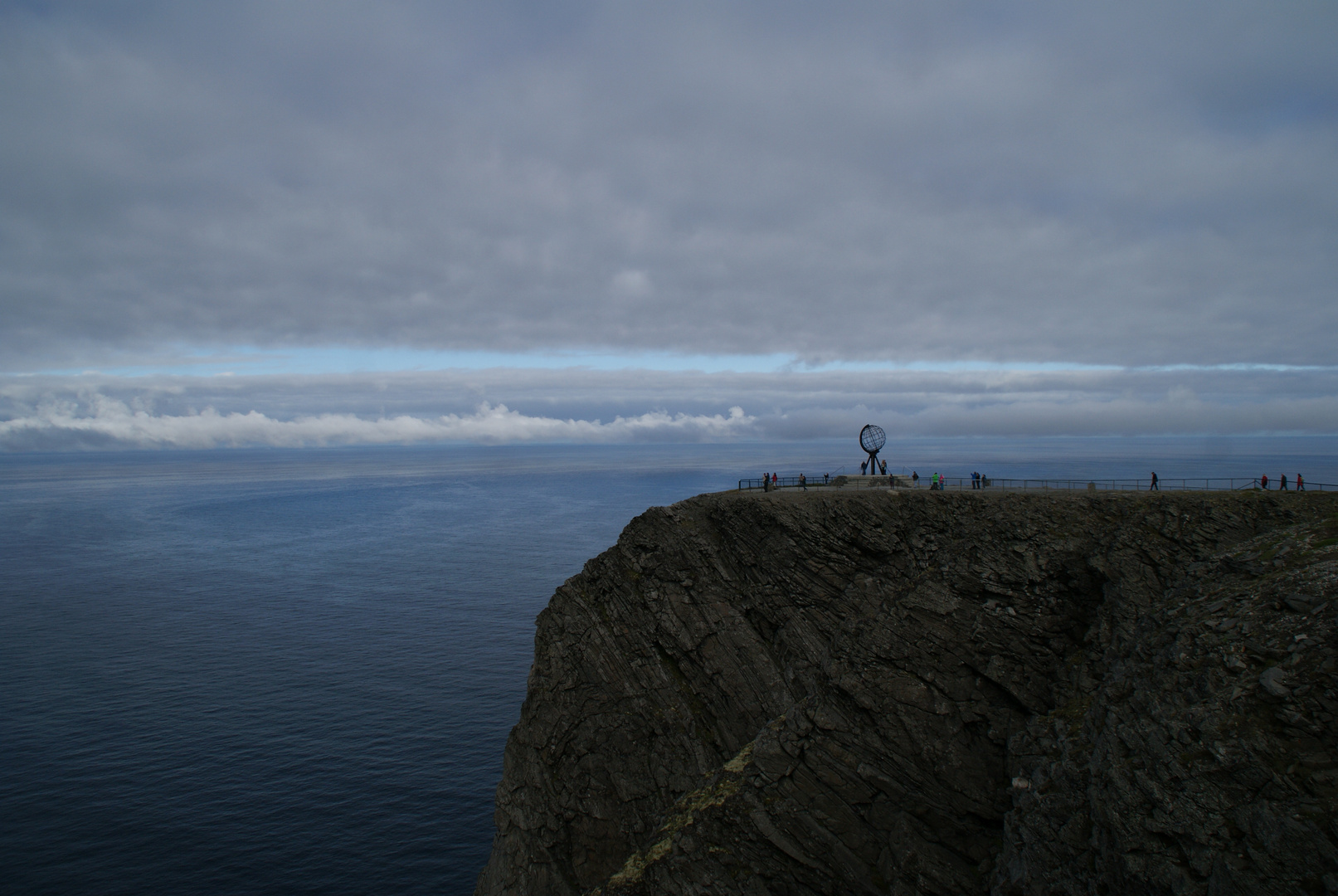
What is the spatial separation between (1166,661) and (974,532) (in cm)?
941

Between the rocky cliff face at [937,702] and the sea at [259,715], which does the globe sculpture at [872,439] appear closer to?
the rocky cliff face at [937,702]

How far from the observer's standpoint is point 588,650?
33.2 metres

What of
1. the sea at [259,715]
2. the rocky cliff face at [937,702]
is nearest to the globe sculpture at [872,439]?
the rocky cliff face at [937,702]

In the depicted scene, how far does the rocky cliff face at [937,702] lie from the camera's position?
15.9 metres

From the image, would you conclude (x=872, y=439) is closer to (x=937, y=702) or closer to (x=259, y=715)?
(x=937, y=702)

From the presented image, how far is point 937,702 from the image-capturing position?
2366 cm

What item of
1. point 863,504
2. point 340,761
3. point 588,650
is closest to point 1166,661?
point 863,504

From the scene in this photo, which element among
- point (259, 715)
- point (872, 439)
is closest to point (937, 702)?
point (872, 439)

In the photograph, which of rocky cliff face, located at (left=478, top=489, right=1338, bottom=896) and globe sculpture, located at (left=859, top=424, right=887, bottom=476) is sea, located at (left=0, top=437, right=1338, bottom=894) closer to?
rocky cliff face, located at (left=478, top=489, right=1338, bottom=896)

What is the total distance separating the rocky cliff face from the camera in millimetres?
15898

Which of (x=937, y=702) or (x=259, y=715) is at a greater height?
(x=937, y=702)

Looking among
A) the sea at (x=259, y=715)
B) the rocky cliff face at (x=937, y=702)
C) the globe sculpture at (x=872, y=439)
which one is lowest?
the sea at (x=259, y=715)

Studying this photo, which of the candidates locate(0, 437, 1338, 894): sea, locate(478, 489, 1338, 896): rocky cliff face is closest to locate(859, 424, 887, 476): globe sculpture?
locate(478, 489, 1338, 896): rocky cliff face

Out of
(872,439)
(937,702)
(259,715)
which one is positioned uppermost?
(872,439)
